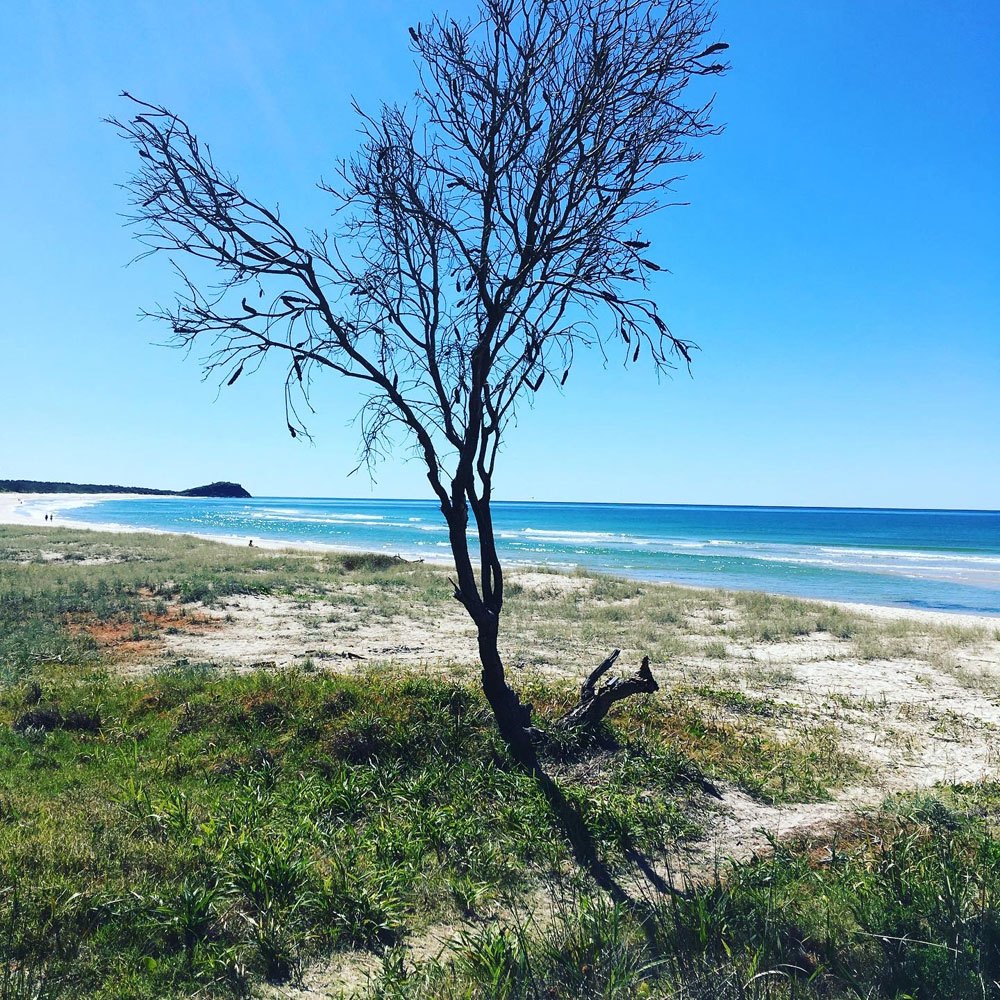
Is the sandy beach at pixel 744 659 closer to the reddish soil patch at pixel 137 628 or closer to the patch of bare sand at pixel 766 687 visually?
the patch of bare sand at pixel 766 687

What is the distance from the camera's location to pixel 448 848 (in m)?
5.23

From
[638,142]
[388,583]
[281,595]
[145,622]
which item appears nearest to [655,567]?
[388,583]

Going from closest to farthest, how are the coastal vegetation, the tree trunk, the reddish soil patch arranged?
the coastal vegetation → the tree trunk → the reddish soil patch

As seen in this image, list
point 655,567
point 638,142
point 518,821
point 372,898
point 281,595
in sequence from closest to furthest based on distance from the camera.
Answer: point 372,898 → point 518,821 → point 638,142 → point 281,595 → point 655,567

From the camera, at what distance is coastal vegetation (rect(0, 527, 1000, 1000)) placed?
3.55 meters

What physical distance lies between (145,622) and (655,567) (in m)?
33.5

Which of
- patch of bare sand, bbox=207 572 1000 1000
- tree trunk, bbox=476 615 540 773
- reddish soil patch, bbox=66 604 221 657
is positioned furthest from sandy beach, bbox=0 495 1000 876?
tree trunk, bbox=476 615 540 773

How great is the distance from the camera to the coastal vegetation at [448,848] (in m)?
3.55

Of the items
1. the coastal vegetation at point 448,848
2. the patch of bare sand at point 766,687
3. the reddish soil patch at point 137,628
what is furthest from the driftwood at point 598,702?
the reddish soil patch at point 137,628

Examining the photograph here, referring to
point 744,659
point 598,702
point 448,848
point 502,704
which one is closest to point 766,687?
point 744,659

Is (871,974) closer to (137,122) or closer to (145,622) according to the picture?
(137,122)

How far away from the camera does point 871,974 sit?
3.46m

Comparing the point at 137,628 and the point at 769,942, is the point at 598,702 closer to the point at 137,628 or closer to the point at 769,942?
the point at 769,942

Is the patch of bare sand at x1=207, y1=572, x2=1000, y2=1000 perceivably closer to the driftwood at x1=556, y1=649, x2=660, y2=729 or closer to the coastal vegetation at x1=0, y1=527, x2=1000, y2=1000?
the coastal vegetation at x1=0, y1=527, x2=1000, y2=1000
